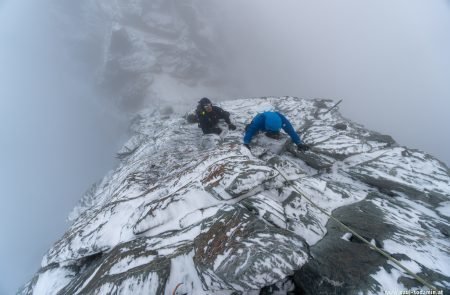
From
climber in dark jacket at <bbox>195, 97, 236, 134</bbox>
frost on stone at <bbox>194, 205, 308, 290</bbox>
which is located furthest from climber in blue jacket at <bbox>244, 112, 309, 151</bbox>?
frost on stone at <bbox>194, 205, 308, 290</bbox>

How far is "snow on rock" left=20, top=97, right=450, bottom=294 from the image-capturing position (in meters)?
3.82

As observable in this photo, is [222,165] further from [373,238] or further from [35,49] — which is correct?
[35,49]

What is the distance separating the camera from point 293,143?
28.6 ft

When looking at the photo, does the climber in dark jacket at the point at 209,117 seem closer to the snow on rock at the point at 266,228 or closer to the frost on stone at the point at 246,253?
the snow on rock at the point at 266,228

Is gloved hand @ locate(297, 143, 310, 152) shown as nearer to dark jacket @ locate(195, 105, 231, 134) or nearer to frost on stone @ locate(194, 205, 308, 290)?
dark jacket @ locate(195, 105, 231, 134)

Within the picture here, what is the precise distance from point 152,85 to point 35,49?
29.7 m

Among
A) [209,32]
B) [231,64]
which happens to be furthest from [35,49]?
[231,64]

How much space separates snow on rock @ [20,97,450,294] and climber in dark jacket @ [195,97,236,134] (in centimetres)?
229

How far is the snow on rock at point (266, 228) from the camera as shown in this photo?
3822mm

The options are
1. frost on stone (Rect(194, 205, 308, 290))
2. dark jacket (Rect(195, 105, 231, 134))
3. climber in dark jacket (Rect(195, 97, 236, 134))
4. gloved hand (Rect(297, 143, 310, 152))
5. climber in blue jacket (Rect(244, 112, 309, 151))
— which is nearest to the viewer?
frost on stone (Rect(194, 205, 308, 290))

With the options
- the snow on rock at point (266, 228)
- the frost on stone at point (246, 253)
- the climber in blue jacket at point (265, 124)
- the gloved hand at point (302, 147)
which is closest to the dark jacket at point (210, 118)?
the snow on rock at point (266, 228)

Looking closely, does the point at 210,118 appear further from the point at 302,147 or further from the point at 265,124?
the point at 302,147

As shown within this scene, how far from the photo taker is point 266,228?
4.10 m

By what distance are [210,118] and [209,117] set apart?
72 millimetres
